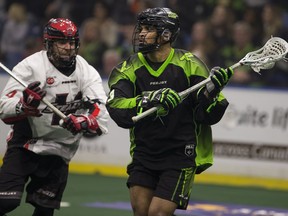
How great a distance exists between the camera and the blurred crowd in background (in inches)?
424

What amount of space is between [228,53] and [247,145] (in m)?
1.11

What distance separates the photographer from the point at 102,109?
648 cm

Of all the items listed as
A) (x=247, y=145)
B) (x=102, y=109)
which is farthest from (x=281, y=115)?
(x=102, y=109)

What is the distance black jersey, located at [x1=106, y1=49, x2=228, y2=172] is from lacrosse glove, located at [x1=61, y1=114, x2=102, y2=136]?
1.06 feet

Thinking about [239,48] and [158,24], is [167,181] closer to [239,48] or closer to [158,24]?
[158,24]

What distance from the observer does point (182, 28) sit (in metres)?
11.0

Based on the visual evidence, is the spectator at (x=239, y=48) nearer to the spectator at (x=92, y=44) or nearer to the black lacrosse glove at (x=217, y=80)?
the spectator at (x=92, y=44)

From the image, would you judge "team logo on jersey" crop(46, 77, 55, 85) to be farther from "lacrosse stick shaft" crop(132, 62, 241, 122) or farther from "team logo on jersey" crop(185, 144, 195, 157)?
"team logo on jersey" crop(185, 144, 195, 157)

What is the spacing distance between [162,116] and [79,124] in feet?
2.01

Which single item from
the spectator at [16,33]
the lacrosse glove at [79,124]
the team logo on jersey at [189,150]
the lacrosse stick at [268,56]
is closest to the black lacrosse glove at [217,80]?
the lacrosse stick at [268,56]

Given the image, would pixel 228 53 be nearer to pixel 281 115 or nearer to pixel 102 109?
pixel 281 115

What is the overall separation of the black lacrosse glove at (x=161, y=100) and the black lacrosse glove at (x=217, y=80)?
20 cm

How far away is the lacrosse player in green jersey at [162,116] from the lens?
5.81 metres

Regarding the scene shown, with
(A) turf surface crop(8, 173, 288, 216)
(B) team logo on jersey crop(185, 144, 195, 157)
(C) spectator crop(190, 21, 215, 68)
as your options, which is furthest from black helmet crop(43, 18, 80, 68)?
(C) spectator crop(190, 21, 215, 68)
